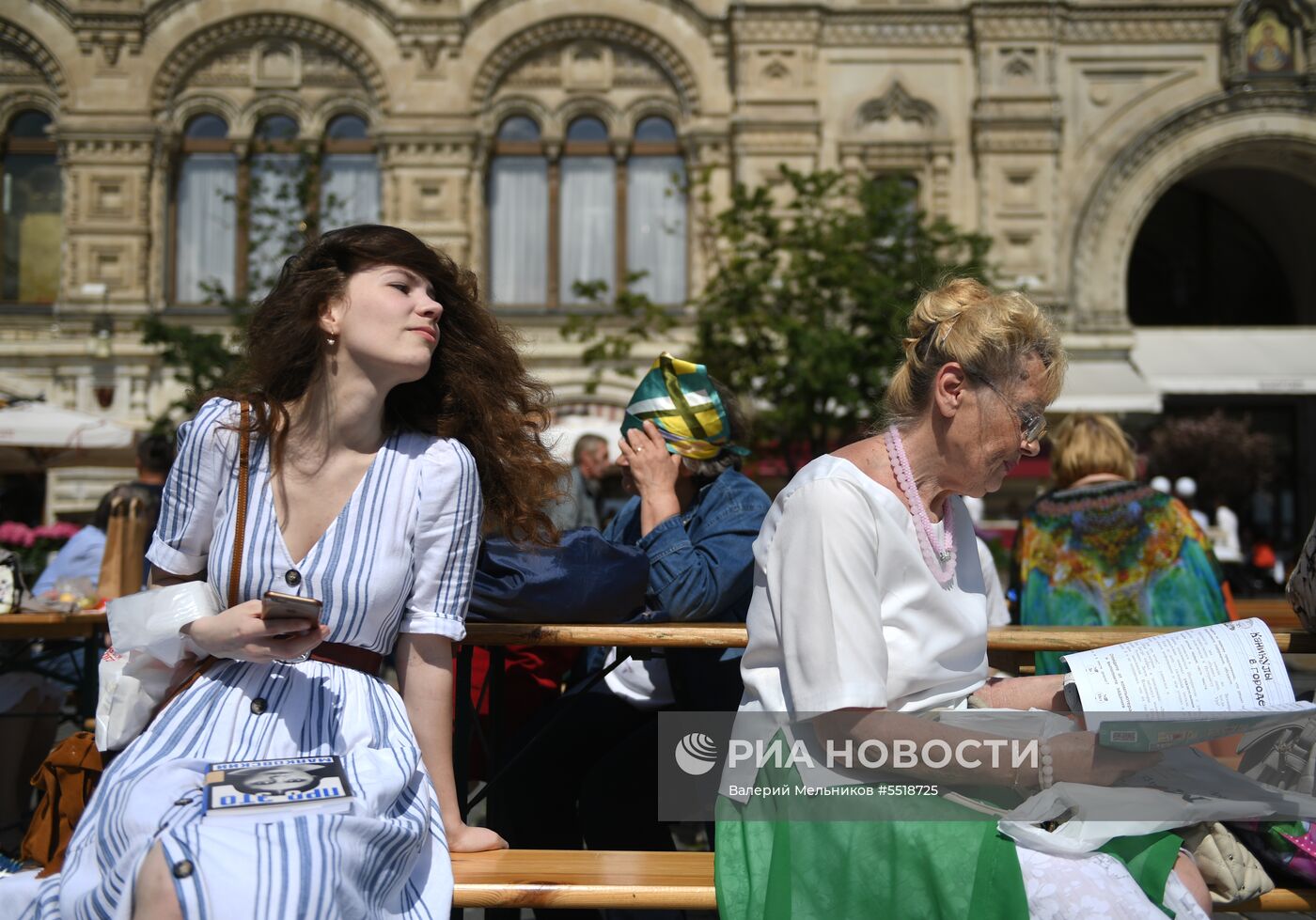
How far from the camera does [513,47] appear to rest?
17094 millimetres

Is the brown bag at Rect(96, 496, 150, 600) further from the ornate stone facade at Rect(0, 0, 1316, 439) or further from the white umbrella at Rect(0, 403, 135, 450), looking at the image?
the ornate stone facade at Rect(0, 0, 1316, 439)

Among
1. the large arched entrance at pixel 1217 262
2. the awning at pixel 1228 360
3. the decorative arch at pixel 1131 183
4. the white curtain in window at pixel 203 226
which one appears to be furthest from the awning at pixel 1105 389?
the white curtain in window at pixel 203 226

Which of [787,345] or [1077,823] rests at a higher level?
[787,345]

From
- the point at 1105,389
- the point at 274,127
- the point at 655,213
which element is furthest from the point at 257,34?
the point at 1105,389

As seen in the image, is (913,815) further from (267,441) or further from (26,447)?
(26,447)

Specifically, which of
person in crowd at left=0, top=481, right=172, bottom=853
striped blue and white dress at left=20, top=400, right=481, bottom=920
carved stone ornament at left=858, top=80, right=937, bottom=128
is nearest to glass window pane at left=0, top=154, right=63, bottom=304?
carved stone ornament at left=858, top=80, right=937, bottom=128

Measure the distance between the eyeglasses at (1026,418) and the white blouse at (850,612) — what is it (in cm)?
32

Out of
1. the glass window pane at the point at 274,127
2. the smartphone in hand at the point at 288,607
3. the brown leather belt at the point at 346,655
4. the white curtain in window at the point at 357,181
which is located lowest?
the brown leather belt at the point at 346,655

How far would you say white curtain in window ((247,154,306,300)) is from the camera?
46.1 feet

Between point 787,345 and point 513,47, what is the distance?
7742mm

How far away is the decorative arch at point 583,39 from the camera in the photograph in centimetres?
1703

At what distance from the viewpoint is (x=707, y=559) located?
3457mm

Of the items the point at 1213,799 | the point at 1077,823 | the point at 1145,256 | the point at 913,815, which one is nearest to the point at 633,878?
the point at 913,815

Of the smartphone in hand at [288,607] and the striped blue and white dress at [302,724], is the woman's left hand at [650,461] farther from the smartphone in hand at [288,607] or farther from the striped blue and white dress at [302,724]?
the smartphone in hand at [288,607]
